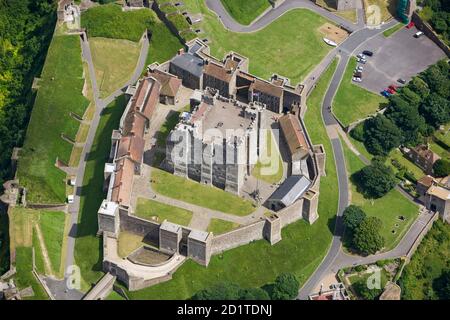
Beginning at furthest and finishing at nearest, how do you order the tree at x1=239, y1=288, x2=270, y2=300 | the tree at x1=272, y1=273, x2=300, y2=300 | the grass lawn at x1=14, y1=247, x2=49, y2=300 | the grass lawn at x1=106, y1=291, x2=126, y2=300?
the grass lawn at x1=106, y1=291, x2=126, y2=300 → the tree at x1=272, y1=273, x2=300, y2=300 → the grass lawn at x1=14, y1=247, x2=49, y2=300 → the tree at x1=239, y1=288, x2=270, y2=300

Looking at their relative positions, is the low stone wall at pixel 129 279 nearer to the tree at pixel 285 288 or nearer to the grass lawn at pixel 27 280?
the grass lawn at pixel 27 280

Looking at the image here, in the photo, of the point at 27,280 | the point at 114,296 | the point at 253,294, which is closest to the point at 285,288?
the point at 253,294

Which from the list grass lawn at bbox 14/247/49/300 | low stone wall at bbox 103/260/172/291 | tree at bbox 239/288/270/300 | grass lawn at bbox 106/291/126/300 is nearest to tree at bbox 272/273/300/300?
tree at bbox 239/288/270/300

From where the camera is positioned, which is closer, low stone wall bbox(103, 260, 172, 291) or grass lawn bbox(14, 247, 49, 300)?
grass lawn bbox(14, 247, 49, 300)

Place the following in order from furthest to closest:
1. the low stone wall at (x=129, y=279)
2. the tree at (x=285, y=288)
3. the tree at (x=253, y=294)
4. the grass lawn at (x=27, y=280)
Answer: the low stone wall at (x=129, y=279) → the tree at (x=285, y=288) → the grass lawn at (x=27, y=280) → the tree at (x=253, y=294)

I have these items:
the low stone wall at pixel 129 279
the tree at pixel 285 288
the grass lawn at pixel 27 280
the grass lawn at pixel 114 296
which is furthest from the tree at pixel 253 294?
the grass lawn at pixel 27 280

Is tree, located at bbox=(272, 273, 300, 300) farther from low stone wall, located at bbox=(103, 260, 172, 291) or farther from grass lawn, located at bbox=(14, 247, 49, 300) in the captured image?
grass lawn, located at bbox=(14, 247, 49, 300)

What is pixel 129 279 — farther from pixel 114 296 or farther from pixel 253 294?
pixel 253 294

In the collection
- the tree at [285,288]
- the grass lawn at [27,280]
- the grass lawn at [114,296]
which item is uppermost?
the tree at [285,288]
